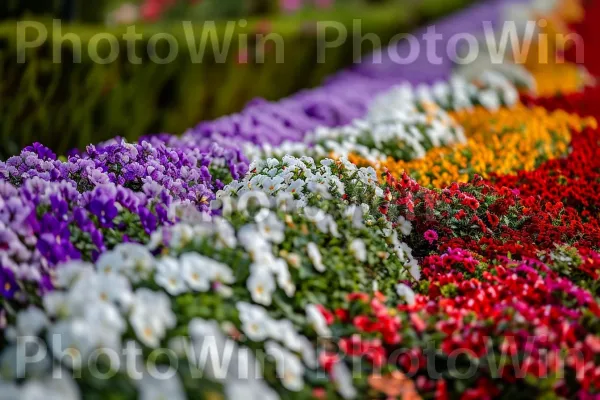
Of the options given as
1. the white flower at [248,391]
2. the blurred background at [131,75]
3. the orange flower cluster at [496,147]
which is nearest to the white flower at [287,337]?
the white flower at [248,391]

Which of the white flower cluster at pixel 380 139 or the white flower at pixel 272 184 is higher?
the white flower cluster at pixel 380 139

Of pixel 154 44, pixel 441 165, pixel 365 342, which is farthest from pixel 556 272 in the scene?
pixel 154 44

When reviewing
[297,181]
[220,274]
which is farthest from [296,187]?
[220,274]

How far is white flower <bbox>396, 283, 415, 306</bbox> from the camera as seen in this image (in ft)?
9.12

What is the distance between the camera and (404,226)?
313 cm

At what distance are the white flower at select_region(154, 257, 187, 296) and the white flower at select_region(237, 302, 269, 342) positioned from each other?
0.19 metres

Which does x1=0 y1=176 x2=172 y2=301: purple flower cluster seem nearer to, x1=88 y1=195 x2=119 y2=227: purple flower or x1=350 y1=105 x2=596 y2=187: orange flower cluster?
x1=88 y1=195 x2=119 y2=227: purple flower

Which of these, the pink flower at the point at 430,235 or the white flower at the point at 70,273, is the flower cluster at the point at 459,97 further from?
the white flower at the point at 70,273

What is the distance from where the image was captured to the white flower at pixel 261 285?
2.41 m

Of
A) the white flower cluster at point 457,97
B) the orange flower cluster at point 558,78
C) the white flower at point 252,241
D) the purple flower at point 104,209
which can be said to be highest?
the orange flower cluster at point 558,78

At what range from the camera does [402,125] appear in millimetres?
4609

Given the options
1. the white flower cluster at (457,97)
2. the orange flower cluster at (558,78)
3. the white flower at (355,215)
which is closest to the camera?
the white flower at (355,215)

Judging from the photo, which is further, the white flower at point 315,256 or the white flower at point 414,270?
the white flower at point 414,270

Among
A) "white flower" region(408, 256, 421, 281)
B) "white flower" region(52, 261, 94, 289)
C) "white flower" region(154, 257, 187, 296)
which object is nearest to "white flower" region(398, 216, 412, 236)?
"white flower" region(408, 256, 421, 281)
